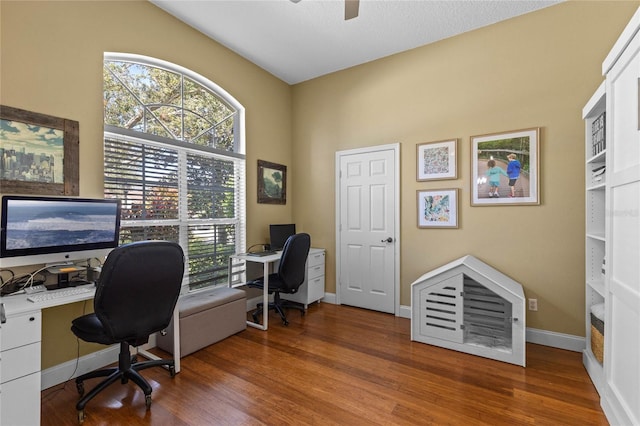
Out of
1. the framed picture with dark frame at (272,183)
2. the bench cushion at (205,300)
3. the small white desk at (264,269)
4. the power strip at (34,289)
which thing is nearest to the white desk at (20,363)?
the power strip at (34,289)

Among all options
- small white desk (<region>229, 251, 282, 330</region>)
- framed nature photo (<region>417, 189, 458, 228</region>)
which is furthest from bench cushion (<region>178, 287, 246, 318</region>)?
framed nature photo (<region>417, 189, 458, 228</region>)

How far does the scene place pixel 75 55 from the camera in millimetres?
2287

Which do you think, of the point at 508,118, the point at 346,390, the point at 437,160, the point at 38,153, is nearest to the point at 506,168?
the point at 508,118

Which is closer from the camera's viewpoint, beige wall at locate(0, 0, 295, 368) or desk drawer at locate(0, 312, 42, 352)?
desk drawer at locate(0, 312, 42, 352)

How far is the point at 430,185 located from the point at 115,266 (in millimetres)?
3133

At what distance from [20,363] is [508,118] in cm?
427

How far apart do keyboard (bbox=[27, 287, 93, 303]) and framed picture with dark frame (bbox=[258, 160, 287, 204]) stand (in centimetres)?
229

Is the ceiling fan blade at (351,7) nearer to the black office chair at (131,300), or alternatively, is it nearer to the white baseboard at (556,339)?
the black office chair at (131,300)

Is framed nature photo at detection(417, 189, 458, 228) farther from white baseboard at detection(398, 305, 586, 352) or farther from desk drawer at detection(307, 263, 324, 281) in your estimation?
desk drawer at detection(307, 263, 324, 281)

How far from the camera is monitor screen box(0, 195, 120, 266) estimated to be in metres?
1.86

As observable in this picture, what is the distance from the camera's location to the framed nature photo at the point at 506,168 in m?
2.88

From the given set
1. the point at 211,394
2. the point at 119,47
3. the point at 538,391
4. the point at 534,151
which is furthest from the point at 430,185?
the point at 119,47

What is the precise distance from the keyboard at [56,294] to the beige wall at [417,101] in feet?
1.40

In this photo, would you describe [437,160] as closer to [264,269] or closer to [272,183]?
[272,183]
